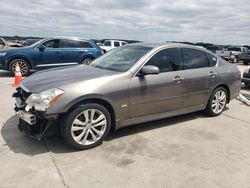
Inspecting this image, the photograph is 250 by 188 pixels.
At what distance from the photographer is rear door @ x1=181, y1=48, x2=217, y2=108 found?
15.9ft

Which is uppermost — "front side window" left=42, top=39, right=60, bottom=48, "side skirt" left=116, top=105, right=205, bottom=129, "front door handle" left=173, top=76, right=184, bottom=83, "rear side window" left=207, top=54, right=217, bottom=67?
"front side window" left=42, top=39, right=60, bottom=48

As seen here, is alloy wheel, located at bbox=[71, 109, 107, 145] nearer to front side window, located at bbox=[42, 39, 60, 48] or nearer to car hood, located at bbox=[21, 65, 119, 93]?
car hood, located at bbox=[21, 65, 119, 93]

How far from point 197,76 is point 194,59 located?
373 mm

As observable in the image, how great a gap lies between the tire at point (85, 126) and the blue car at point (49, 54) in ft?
24.5

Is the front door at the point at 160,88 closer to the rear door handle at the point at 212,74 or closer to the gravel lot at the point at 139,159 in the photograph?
the gravel lot at the point at 139,159

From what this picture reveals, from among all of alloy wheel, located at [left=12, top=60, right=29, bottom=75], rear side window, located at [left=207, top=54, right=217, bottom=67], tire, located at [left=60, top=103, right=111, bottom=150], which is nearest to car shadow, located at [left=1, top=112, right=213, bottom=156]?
tire, located at [left=60, top=103, right=111, bottom=150]

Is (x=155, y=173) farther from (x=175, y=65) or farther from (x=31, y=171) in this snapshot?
(x=175, y=65)

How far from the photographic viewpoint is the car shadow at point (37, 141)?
3709 millimetres

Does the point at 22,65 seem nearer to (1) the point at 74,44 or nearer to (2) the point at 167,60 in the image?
(1) the point at 74,44

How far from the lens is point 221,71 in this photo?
5426mm

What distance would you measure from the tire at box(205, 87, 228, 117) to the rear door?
205mm

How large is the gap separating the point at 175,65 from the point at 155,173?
2.22m

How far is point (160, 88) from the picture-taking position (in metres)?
4.39

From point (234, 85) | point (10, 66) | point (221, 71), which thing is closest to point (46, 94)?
point (221, 71)
